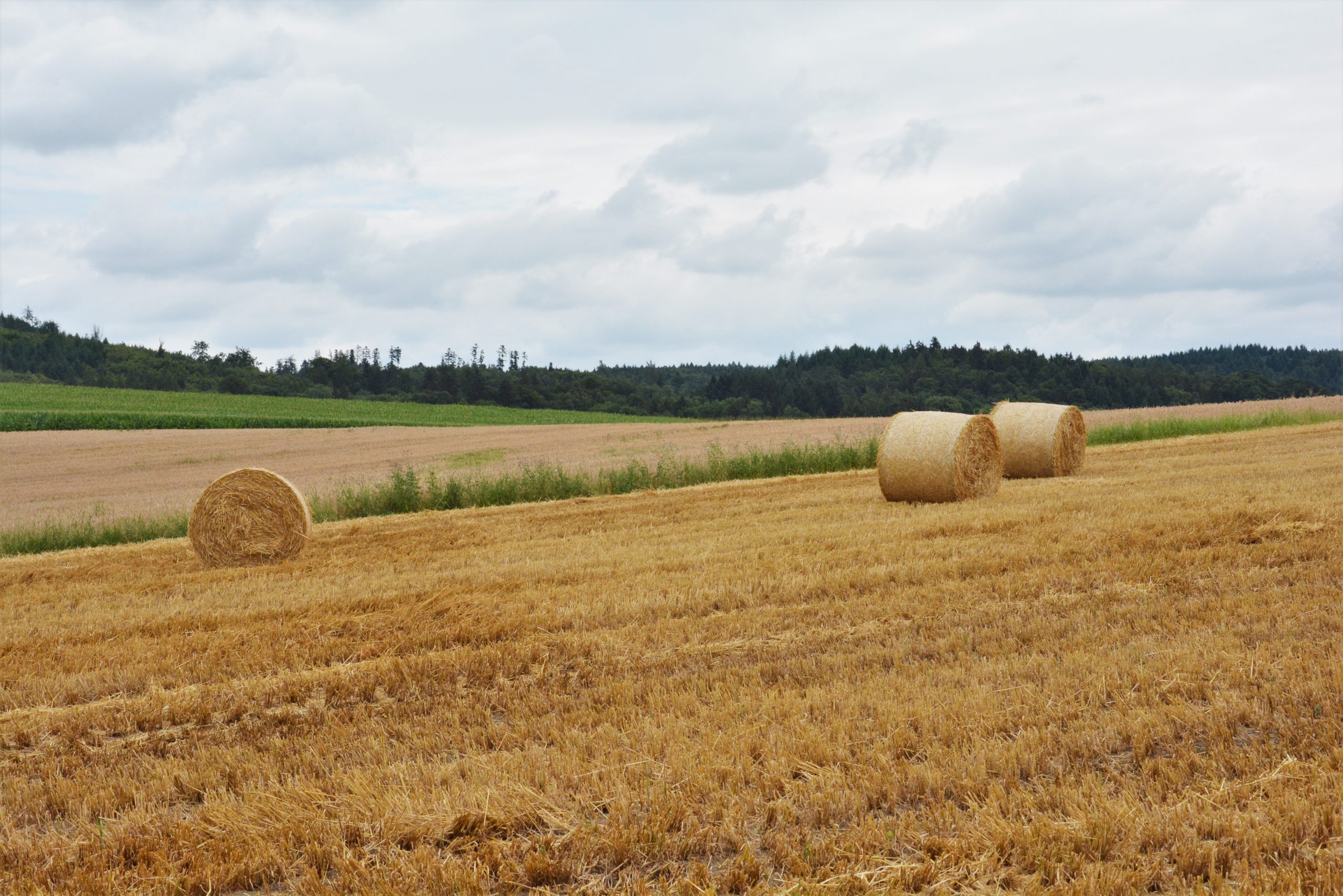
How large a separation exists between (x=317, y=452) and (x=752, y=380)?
50.7m

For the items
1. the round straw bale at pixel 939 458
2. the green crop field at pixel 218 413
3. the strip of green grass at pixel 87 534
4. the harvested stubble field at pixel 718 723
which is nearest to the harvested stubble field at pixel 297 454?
the strip of green grass at pixel 87 534

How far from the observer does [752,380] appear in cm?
8462

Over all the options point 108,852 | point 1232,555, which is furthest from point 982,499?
point 108,852

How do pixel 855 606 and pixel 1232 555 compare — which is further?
pixel 1232 555

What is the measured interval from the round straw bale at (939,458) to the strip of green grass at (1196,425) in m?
12.1

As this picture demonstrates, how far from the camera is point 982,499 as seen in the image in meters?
14.3

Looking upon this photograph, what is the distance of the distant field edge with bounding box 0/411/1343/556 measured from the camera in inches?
660

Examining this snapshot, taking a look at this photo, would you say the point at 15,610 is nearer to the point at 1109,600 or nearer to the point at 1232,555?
the point at 1109,600

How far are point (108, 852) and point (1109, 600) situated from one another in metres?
6.28

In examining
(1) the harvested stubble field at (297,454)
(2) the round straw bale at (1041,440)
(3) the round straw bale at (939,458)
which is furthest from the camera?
(1) the harvested stubble field at (297,454)

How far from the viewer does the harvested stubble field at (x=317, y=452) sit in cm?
2497

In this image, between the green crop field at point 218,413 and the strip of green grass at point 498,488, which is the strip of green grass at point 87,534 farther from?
the green crop field at point 218,413

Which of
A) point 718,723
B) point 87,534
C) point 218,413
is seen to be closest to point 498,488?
point 87,534

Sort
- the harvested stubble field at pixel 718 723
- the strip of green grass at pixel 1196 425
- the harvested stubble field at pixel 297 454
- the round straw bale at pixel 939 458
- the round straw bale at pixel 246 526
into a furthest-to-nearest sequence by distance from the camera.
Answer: the strip of green grass at pixel 1196 425
the harvested stubble field at pixel 297 454
the round straw bale at pixel 939 458
the round straw bale at pixel 246 526
the harvested stubble field at pixel 718 723
